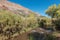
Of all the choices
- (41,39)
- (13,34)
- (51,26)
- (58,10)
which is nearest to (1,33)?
(13,34)

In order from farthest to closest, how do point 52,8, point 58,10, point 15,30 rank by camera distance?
point 52,8 → point 58,10 → point 15,30

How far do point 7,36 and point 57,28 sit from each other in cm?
2179

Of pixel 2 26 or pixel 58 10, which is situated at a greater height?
pixel 58 10

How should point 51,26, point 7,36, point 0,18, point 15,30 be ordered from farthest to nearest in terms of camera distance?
point 51,26
point 15,30
point 7,36
point 0,18

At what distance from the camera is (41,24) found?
43969 millimetres

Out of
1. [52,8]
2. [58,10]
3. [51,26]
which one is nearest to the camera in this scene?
[51,26]

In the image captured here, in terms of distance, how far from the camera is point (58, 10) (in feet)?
162

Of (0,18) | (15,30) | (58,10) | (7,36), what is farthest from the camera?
(58,10)

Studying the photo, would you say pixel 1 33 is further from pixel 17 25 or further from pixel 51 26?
pixel 51 26

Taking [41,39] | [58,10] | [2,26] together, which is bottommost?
[41,39]

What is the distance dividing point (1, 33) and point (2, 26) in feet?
3.24

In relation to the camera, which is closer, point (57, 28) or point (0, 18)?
point (0, 18)

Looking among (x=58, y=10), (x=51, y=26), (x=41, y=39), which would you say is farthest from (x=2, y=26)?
(x=58, y=10)

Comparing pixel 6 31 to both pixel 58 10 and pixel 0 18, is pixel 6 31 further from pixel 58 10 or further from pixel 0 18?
pixel 58 10
